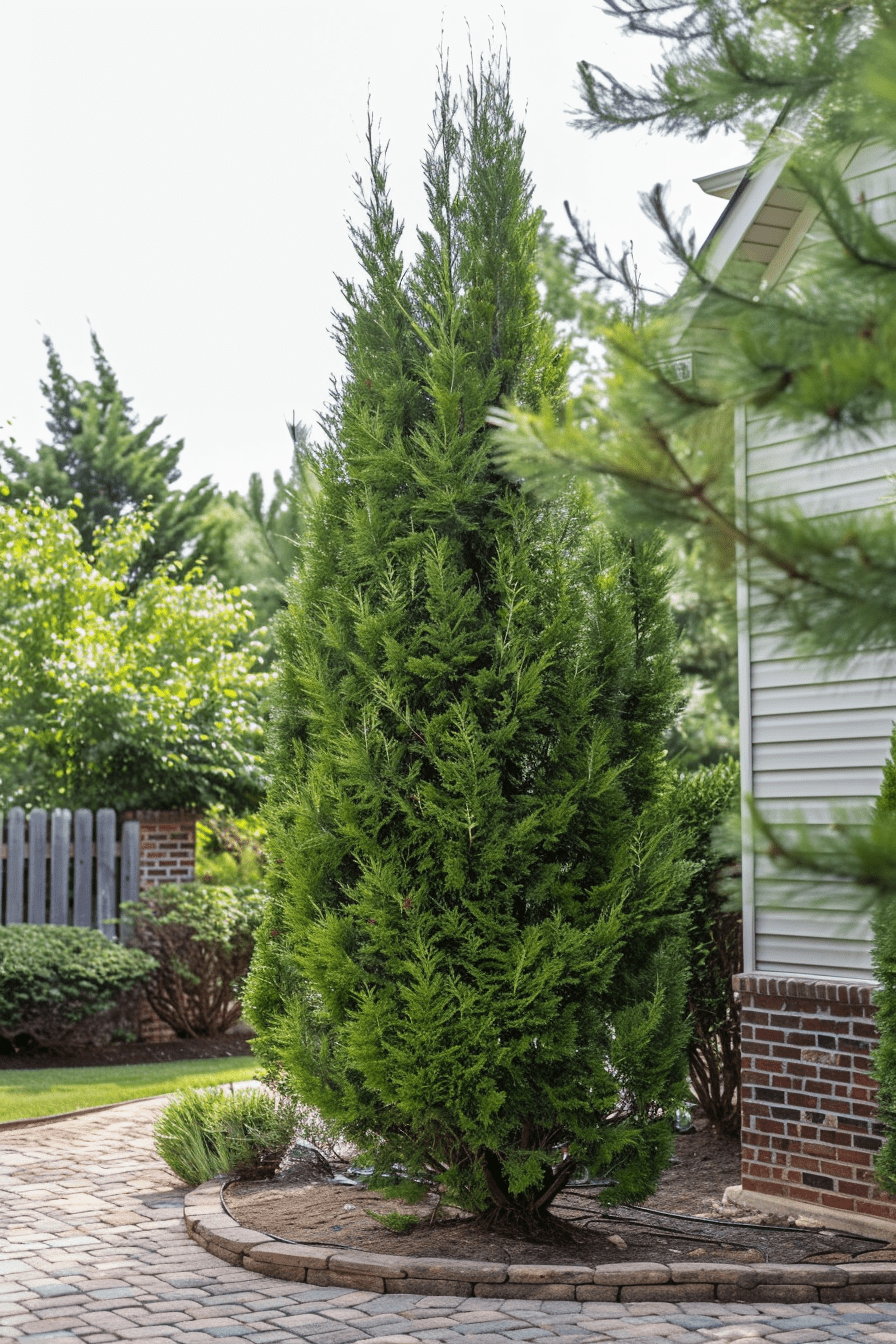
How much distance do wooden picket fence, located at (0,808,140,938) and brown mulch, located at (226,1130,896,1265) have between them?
6.26 metres

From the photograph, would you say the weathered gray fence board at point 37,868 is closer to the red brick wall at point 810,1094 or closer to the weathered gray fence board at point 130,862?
the weathered gray fence board at point 130,862

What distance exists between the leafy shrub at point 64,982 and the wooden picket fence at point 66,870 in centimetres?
57

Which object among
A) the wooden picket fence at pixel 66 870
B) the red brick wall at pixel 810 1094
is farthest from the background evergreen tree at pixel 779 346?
the wooden picket fence at pixel 66 870

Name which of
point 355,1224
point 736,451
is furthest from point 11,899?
point 736,451

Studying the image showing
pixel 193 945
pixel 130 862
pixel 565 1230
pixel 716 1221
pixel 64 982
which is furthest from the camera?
pixel 130 862

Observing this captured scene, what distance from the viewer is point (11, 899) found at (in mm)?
11922

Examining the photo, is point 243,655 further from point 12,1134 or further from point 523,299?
point 523,299

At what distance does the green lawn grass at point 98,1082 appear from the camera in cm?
873

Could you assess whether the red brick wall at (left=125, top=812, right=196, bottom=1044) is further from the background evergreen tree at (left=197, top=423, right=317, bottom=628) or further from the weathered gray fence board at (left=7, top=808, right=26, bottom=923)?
the background evergreen tree at (left=197, top=423, right=317, bottom=628)

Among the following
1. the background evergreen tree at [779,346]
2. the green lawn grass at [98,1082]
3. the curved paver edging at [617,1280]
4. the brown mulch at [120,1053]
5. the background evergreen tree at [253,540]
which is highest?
the background evergreen tree at [253,540]

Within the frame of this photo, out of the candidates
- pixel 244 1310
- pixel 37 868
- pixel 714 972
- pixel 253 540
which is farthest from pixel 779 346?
pixel 253 540

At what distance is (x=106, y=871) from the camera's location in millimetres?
12086

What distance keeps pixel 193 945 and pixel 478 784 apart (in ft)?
24.8

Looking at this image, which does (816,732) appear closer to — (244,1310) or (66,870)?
(244,1310)
